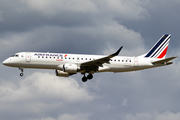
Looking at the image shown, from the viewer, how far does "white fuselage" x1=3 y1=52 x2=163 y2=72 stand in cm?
5703

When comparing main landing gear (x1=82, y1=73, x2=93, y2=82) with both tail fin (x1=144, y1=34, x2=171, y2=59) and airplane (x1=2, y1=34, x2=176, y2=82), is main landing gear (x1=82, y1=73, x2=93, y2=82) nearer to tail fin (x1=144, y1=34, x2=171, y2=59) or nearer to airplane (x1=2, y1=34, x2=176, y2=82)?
airplane (x1=2, y1=34, x2=176, y2=82)

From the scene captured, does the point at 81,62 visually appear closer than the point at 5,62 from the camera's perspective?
No

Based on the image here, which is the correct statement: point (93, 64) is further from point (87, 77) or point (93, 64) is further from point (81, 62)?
point (87, 77)

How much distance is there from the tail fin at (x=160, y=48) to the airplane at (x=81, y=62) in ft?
5.32

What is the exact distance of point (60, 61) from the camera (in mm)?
57844

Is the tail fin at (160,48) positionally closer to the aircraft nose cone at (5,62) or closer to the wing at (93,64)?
the wing at (93,64)

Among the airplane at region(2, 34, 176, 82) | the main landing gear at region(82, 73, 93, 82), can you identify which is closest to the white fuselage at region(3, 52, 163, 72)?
the airplane at region(2, 34, 176, 82)

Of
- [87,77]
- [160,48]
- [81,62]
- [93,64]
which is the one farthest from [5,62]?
[160,48]

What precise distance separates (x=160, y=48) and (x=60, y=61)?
21618 mm

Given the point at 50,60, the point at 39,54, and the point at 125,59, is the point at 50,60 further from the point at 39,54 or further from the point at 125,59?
the point at 125,59

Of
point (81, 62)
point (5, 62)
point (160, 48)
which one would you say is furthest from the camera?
point (160, 48)

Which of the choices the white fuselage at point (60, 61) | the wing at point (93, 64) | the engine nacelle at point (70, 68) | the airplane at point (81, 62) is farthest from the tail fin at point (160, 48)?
the engine nacelle at point (70, 68)

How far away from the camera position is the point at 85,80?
204 ft

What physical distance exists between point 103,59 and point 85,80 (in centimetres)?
822
